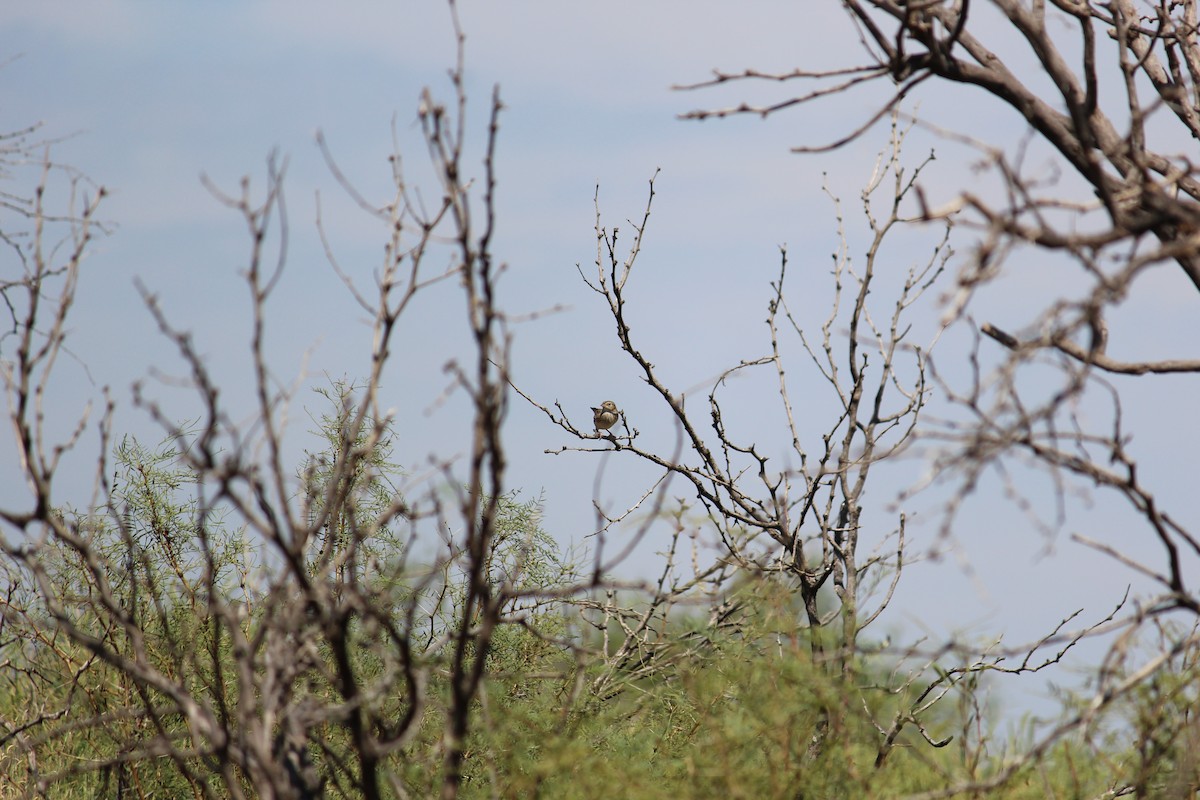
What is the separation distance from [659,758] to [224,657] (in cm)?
223

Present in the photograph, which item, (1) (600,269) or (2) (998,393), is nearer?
(2) (998,393)

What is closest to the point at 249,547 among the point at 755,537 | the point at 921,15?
the point at 755,537

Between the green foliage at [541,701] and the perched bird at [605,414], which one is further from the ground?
the perched bird at [605,414]

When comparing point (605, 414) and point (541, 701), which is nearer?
point (541, 701)

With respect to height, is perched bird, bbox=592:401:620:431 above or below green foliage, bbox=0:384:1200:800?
above

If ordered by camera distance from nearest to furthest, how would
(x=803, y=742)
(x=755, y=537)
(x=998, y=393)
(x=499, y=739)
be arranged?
(x=998, y=393) < (x=803, y=742) < (x=499, y=739) < (x=755, y=537)

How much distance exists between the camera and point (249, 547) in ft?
15.8

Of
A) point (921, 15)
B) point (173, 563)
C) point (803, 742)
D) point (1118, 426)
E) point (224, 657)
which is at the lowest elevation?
point (803, 742)

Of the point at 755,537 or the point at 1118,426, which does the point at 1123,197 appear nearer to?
the point at 1118,426

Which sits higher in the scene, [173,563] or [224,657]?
[173,563]

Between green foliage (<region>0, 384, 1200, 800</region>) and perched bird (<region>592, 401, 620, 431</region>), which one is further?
perched bird (<region>592, 401, 620, 431</region>)

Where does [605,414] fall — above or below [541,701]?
above

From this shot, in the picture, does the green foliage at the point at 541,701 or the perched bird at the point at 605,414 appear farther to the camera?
the perched bird at the point at 605,414

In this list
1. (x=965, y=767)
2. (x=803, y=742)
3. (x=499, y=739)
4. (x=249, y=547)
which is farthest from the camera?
(x=249, y=547)
